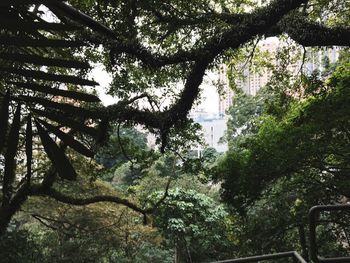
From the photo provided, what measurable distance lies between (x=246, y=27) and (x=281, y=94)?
1988mm

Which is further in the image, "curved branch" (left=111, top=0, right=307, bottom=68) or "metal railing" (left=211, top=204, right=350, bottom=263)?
"curved branch" (left=111, top=0, right=307, bottom=68)

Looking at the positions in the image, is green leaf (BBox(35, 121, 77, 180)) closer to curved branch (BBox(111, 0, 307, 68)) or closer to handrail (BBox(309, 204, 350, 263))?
handrail (BBox(309, 204, 350, 263))

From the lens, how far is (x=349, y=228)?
5445 millimetres

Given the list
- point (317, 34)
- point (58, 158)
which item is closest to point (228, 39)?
point (317, 34)

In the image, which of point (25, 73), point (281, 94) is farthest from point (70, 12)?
point (281, 94)

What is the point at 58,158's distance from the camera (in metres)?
0.56

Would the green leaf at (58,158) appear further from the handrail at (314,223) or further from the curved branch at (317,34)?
the curved branch at (317,34)

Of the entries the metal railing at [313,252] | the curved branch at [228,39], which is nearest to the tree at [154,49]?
the curved branch at [228,39]

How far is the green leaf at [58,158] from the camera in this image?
557mm

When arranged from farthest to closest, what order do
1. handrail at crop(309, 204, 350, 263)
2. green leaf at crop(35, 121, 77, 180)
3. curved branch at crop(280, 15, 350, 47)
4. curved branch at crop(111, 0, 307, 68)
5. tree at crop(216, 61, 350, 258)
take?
tree at crop(216, 61, 350, 258)
curved branch at crop(280, 15, 350, 47)
curved branch at crop(111, 0, 307, 68)
handrail at crop(309, 204, 350, 263)
green leaf at crop(35, 121, 77, 180)

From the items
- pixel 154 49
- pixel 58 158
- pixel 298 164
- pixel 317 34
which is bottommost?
pixel 58 158

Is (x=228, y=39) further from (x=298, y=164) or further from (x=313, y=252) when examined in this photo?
(x=313, y=252)

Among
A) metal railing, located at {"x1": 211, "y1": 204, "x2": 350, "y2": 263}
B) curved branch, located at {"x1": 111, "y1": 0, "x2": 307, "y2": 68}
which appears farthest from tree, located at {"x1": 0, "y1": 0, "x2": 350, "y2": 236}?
metal railing, located at {"x1": 211, "y1": 204, "x2": 350, "y2": 263}

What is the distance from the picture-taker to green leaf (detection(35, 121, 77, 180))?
21.9 inches
